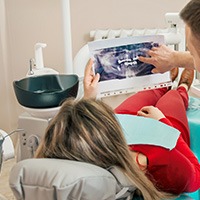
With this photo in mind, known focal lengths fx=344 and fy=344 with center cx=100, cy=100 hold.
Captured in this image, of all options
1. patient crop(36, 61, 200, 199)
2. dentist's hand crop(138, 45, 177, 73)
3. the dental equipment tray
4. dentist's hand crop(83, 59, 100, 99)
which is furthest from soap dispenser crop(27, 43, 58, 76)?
patient crop(36, 61, 200, 199)

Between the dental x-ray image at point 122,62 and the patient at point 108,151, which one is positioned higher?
the dental x-ray image at point 122,62

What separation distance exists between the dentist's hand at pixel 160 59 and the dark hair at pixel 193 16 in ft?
1.50

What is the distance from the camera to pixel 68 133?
862 millimetres

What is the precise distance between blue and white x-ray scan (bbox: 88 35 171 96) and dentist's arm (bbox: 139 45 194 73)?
20mm

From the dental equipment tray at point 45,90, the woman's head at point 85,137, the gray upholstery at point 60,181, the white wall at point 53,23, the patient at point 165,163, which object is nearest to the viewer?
the gray upholstery at point 60,181

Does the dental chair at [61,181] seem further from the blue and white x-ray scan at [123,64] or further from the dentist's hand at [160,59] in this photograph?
the dentist's hand at [160,59]

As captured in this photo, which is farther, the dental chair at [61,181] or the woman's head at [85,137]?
the woman's head at [85,137]

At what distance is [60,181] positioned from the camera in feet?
2.35

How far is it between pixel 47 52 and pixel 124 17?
2.10 feet

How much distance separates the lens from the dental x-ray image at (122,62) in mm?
1334

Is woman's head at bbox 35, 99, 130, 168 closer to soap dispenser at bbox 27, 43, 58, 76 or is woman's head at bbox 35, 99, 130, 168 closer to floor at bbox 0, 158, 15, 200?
soap dispenser at bbox 27, 43, 58, 76

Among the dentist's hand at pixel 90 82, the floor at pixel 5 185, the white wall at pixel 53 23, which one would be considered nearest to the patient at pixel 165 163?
the dentist's hand at pixel 90 82

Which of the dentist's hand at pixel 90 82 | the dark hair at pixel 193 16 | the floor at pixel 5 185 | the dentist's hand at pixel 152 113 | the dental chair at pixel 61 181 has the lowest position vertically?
the floor at pixel 5 185

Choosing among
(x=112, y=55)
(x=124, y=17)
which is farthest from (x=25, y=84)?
(x=124, y=17)
